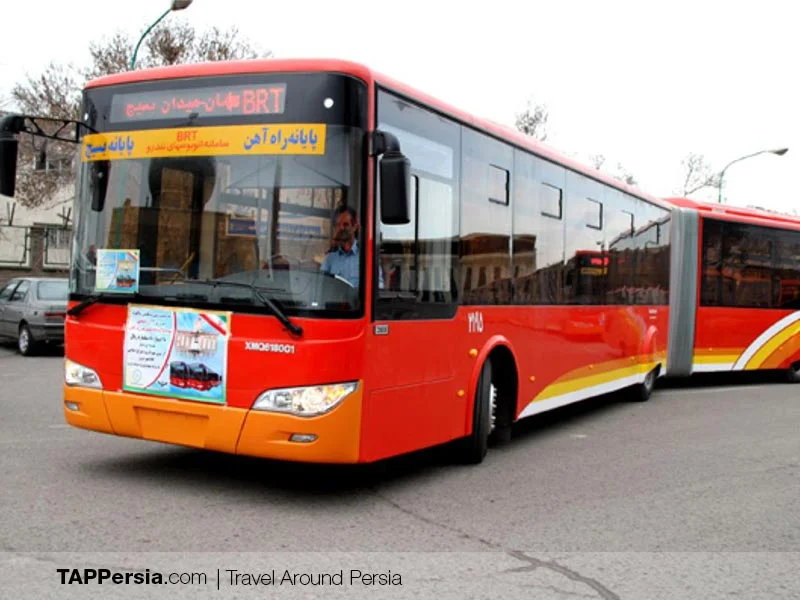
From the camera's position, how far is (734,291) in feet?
56.1

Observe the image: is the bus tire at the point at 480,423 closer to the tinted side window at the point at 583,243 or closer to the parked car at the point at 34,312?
the tinted side window at the point at 583,243

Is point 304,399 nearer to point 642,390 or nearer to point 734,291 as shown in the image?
point 642,390

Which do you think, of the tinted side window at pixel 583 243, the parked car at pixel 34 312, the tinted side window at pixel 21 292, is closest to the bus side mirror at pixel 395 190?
the tinted side window at pixel 583 243

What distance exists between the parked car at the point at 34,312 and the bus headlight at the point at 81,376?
12773 millimetres

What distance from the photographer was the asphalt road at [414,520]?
16.5ft

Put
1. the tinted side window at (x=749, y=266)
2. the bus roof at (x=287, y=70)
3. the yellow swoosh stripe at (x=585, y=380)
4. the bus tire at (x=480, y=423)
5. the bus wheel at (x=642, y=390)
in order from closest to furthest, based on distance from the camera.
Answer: the bus roof at (x=287, y=70) < the bus tire at (x=480, y=423) < the yellow swoosh stripe at (x=585, y=380) < the bus wheel at (x=642, y=390) < the tinted side window at (x=749, y=266)

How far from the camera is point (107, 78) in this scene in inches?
281

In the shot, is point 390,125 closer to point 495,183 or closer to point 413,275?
point 413,275

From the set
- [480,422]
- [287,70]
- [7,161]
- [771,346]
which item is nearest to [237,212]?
[287,70]

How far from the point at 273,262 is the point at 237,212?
44 cm

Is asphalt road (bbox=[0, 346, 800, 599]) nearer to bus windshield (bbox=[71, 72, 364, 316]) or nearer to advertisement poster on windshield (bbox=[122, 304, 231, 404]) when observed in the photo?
advertisement poster on windshield (bbox=[122, 304, 231, 404])

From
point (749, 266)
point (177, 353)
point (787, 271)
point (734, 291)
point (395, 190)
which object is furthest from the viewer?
point (787, 271)

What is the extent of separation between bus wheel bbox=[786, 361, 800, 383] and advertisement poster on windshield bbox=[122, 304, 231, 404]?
14.6 meters

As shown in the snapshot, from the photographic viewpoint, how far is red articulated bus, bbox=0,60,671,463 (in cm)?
629
